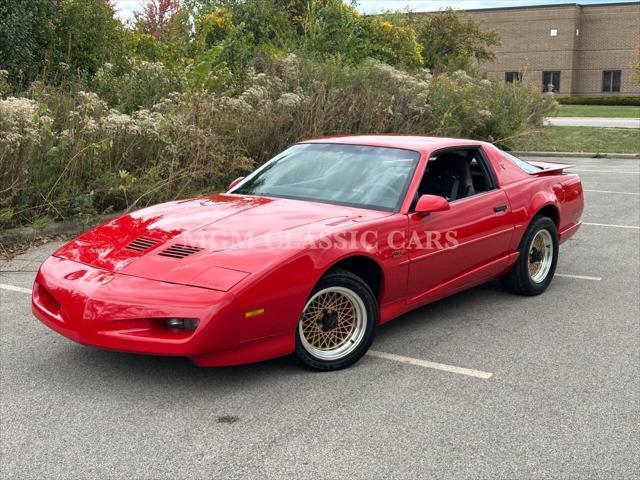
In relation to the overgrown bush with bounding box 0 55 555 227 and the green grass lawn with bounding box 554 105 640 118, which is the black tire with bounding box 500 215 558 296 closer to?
the overgrown bush with bounding box 0 55 555 227

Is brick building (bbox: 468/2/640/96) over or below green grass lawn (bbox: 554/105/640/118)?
over

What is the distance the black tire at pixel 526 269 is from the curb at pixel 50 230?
4.84 metres

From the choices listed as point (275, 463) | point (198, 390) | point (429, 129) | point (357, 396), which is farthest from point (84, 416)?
point (429, 129)

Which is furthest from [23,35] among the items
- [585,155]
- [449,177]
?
[585,155]

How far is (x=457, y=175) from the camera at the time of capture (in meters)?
5.77

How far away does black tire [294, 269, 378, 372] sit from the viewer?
420 cm

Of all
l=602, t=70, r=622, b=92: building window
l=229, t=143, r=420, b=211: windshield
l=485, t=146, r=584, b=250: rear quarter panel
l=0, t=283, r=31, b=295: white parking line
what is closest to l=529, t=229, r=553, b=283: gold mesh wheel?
l=485, t=146, r=584, b=250: rear quarter panel

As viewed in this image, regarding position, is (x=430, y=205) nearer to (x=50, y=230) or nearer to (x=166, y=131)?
(x=50, y=230)

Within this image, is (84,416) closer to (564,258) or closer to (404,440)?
(404,440)

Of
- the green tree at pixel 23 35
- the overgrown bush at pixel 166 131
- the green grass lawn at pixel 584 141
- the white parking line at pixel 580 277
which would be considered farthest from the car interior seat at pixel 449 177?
the green grass lawn at pixel 584 141

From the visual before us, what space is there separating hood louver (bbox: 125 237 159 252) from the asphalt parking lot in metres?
0.68

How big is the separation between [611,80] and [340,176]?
2413 inches

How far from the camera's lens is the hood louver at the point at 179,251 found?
4.12 m

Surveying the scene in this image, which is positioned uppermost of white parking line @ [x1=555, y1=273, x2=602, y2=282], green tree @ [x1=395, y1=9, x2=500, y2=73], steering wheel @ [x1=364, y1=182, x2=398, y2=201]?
green tree @ [x1=395, y1=9, x2=500, y2=73]
